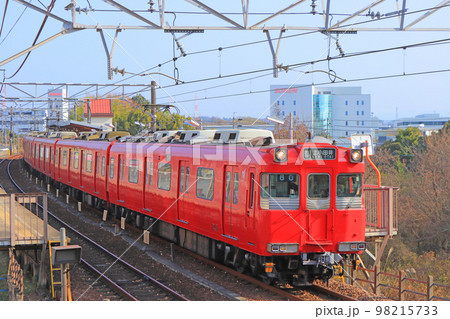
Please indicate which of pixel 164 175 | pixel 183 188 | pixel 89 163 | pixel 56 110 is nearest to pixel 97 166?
pixel 89 163

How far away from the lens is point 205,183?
13.1 meters

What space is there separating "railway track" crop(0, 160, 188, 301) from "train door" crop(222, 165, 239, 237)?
1638 mm

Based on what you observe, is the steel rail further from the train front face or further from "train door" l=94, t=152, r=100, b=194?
"train door" l=94, t=152, r=100, b=194

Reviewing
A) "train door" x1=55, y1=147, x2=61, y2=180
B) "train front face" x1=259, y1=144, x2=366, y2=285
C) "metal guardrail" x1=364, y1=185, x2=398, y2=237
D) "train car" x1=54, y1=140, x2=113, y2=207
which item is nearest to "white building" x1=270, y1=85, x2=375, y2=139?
"train door" x1=55, y1=147, x2=61, y2=180

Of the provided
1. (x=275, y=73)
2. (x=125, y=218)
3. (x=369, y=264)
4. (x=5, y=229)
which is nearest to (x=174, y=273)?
(x=5, y=229)

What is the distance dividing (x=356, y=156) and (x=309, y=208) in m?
1.25

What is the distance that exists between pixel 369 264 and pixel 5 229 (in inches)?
729

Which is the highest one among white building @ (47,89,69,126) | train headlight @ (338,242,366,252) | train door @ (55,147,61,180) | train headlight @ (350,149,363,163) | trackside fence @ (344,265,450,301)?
white building @ (47,89,69,126)

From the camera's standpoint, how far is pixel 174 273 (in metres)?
13.2

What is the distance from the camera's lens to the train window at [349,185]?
36.3 ft

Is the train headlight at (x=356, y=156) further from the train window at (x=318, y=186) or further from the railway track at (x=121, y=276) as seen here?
the railway track at (x=121, y=276)

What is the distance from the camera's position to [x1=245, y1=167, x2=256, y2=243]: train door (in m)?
11.0

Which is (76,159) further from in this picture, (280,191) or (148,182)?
(280,191)

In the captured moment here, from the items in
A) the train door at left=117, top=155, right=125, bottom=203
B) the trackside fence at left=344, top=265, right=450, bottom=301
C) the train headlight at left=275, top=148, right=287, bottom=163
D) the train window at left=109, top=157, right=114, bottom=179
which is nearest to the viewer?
the trackside fence at left=344, top=265, right=450, bottom=301
